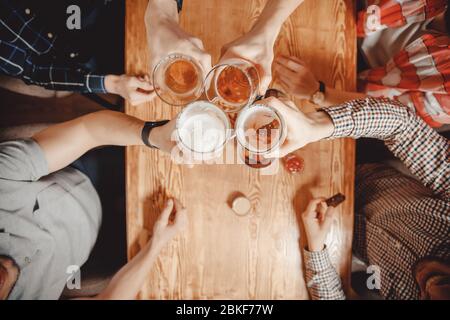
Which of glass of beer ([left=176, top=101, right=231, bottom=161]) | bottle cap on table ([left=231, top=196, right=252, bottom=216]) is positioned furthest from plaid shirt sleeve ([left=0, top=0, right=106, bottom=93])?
bottle cap on table ([left=231, top=196, right=252, bottom=216])

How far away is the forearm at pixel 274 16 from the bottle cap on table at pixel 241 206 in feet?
2.26

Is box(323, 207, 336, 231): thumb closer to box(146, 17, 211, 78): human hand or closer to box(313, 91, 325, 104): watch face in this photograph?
box(313, 91, 325, 104): watch face

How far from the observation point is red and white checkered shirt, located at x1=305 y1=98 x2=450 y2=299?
115cm

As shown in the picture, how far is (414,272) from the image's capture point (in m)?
1.29

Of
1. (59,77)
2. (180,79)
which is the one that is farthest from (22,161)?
(180,79)

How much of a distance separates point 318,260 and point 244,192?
0.45 meters

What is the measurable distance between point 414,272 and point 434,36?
3.50 feet

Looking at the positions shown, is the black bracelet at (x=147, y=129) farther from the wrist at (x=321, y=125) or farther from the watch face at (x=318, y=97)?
the watch face at (x=318, y=97)

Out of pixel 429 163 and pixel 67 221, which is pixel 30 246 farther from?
pixel 429 163

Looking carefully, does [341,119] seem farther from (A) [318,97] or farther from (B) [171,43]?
(B) [171,43]

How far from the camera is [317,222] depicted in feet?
4.28

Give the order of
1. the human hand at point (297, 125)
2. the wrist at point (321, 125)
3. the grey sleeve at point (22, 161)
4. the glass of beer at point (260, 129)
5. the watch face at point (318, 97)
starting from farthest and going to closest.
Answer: the watch face at point (318, 97)
the grey sleeve at point (22, 161)
the wrist at point (321, 125)
the human hand at point (297, 125)
the glass of beer at point (260, 129)

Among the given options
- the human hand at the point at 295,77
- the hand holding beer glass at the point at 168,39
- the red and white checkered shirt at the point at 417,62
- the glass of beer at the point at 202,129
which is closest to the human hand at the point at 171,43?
the hand holding beer glass at the point at 168,39

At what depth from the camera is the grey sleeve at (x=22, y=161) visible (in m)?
1.19
